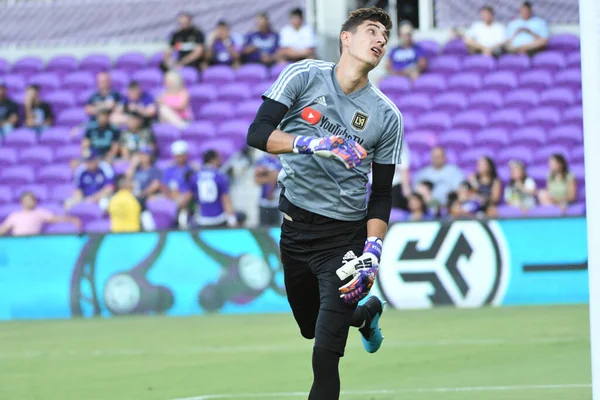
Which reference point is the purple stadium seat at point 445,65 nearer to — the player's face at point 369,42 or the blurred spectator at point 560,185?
the blurred spectator at point 560,185

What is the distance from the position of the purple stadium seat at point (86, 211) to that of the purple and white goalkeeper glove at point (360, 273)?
40.6 ft

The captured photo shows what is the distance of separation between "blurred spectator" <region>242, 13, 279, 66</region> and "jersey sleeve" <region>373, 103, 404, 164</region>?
1433cm

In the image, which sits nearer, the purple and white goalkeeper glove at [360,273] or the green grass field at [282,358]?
the purple and white goalkeeper glove at [360,273]

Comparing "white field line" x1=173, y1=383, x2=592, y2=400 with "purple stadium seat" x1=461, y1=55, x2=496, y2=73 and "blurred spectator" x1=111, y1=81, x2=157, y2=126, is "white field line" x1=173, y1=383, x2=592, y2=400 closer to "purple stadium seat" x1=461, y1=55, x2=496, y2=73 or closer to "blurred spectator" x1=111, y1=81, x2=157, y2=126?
"blurred spectator" x1=111, y1=81, x2=157, y2=126

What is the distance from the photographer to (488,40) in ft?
67.7

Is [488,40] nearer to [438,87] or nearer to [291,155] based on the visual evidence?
[438,87]

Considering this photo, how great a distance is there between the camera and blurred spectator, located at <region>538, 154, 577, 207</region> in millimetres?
16562

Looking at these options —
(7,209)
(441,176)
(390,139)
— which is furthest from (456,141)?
(390,139)

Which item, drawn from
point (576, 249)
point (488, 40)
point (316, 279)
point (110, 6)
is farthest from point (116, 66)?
point (316, 279)

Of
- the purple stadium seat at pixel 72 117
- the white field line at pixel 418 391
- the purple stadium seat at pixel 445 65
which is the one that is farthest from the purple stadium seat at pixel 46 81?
the white field line at pixel 418 391

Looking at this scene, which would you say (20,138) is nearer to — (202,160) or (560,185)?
(202,160)

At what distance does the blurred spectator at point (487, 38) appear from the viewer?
810 inches

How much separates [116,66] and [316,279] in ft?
52.3

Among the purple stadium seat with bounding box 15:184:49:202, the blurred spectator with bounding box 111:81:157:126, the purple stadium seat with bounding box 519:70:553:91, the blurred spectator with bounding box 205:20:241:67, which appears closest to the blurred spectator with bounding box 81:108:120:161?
the blurred spectator with bounding box 111:81:157:126
